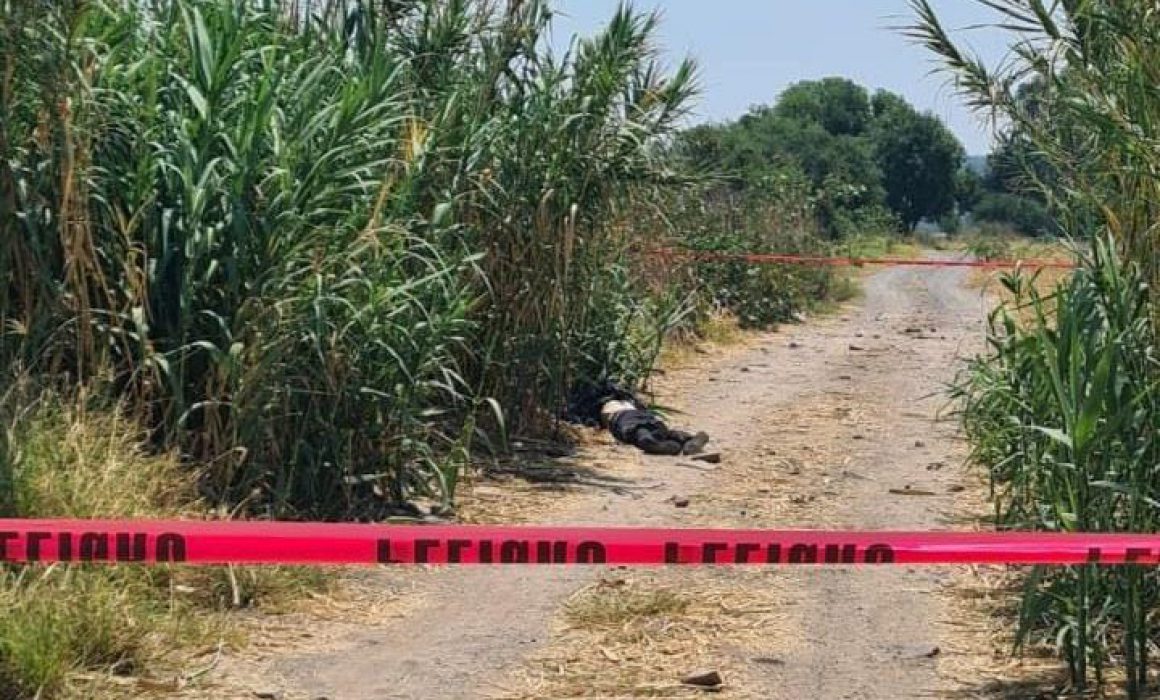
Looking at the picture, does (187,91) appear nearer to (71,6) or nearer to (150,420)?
(71,6)

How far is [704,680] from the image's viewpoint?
5.38m

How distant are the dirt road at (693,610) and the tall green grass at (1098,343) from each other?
1.79 ft

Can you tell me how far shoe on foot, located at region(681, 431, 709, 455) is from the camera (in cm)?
1039

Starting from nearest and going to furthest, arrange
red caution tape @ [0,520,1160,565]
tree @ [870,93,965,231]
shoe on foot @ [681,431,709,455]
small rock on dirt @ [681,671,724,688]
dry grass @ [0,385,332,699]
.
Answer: red caution tape @ [0,520,1160,565] → dry grass @ [0,385,332,699] → small rock on dirt @ [681,671,724,688] → shoe on foot @ [681,431,709,455] → tree @ [870,93,965,231]

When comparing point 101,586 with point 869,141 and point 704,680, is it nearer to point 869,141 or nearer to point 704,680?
point 704,680

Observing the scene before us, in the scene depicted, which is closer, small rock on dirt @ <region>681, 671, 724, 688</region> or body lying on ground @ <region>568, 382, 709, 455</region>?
small rock on dirt @ <region>681, 671, 724, 688</region>

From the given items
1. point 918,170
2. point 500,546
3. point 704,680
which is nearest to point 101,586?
point 500,546

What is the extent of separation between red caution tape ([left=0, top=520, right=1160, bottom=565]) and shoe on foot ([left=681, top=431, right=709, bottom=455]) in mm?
5796

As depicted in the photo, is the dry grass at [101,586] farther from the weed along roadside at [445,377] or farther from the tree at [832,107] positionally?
the tree at [832,107]

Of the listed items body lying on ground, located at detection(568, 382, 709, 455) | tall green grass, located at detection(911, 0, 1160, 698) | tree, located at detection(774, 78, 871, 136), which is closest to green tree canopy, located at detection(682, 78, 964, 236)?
tree, located at detection(774, 78, 871, 136)

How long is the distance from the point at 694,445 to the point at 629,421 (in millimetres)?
473

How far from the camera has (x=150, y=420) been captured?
6.95 m

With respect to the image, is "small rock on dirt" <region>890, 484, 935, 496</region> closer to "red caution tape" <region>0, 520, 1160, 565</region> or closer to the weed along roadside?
the weed along roadside

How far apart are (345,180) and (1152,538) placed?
13.5 ft
